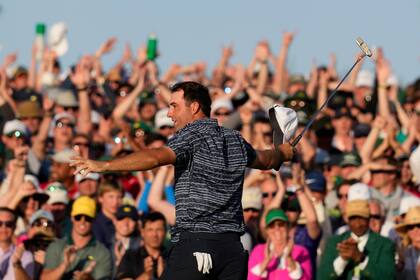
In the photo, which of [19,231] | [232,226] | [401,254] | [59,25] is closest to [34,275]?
[19,231]

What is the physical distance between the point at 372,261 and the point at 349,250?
29 cm

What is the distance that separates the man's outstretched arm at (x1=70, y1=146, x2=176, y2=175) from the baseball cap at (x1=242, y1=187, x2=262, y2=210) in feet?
16.4

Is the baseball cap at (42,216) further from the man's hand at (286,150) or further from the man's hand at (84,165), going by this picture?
the man's hand at (84,165)

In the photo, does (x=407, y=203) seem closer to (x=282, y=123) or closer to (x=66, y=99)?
(x=282, y=123)

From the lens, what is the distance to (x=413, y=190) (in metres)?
16.9

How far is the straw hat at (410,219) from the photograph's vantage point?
1472 cm

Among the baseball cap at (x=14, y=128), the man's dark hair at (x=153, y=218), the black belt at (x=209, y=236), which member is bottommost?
the black belt at (x=209, y=236)

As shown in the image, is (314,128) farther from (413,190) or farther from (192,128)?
(192,128)

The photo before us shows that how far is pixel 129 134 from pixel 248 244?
3.04 m

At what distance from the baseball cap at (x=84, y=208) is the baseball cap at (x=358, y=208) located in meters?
2.43

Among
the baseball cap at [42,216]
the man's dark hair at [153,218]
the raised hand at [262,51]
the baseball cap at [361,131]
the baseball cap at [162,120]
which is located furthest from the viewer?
the raised hand at [262,51]

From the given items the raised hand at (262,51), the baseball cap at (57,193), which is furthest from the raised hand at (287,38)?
the baseball cap at (57,193)

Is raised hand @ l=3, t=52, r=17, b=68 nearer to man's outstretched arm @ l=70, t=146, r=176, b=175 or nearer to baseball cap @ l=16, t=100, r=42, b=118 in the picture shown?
baseball cap @ l=16, t=100, r=42, b=118

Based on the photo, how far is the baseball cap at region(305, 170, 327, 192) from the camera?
632 inches
